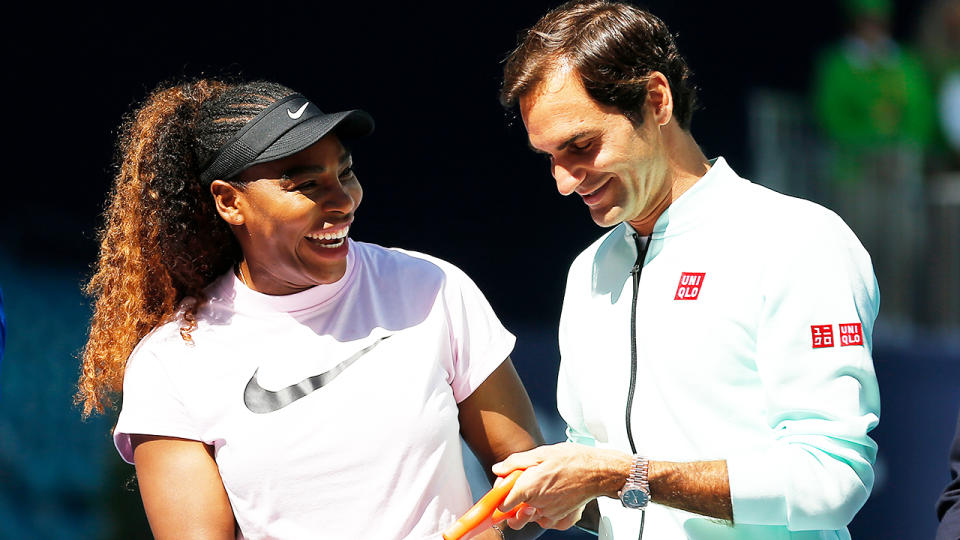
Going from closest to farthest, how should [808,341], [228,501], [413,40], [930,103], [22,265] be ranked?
[808,341], [228,501], [22,265], [413,40], [930,103]

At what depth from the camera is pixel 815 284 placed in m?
2.24

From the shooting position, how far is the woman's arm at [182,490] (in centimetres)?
241

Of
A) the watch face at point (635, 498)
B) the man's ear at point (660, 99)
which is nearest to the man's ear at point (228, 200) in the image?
the man's ear at point (660, 99)

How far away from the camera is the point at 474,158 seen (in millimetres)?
6156

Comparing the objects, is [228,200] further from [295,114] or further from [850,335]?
[850,335]

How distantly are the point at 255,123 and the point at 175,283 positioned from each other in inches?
16.2

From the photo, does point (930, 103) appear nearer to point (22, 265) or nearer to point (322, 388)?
point (22, 265)

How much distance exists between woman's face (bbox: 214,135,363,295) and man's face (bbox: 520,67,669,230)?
42cm

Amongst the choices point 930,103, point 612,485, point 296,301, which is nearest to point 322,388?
point 296,301

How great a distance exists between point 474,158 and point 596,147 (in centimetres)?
370

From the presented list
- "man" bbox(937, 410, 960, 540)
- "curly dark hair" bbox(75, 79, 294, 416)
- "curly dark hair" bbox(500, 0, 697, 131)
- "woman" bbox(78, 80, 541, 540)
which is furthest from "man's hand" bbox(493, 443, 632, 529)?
"curly dark hair" bbox(75, 79, 294, 416)

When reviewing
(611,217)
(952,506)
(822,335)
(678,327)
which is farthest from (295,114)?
(952,506)

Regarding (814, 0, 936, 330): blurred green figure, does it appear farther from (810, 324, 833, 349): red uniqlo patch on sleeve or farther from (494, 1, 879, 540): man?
(810, 324, 833, 349): red uniqlo patch on sleeve

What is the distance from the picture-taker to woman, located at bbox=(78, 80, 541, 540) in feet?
7.96
